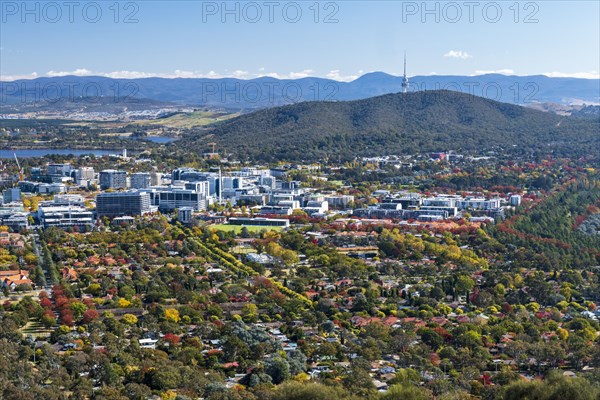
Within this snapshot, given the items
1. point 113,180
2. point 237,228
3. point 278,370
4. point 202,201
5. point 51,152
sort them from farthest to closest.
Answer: point 51,152 < point 113,180 < point 202,201 < point 237,228 < point 278,370

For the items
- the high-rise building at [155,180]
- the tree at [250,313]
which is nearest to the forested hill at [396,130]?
the high-rise building at [155,180]

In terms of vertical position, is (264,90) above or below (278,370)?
above

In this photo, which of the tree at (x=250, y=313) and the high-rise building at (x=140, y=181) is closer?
the tree at (x=250, y=313)

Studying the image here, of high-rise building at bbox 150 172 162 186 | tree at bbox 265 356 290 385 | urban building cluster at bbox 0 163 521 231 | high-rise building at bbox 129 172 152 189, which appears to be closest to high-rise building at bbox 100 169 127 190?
urban building cluster at bbox 0 163 521 231

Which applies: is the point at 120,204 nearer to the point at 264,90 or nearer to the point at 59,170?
the point at 59,170

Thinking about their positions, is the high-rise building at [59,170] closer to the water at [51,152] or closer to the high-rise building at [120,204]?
the high-rise building at [120,204]

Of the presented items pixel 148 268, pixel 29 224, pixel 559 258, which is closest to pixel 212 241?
pixel 148 268

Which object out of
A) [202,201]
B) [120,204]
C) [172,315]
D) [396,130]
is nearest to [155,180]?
[202,201]
